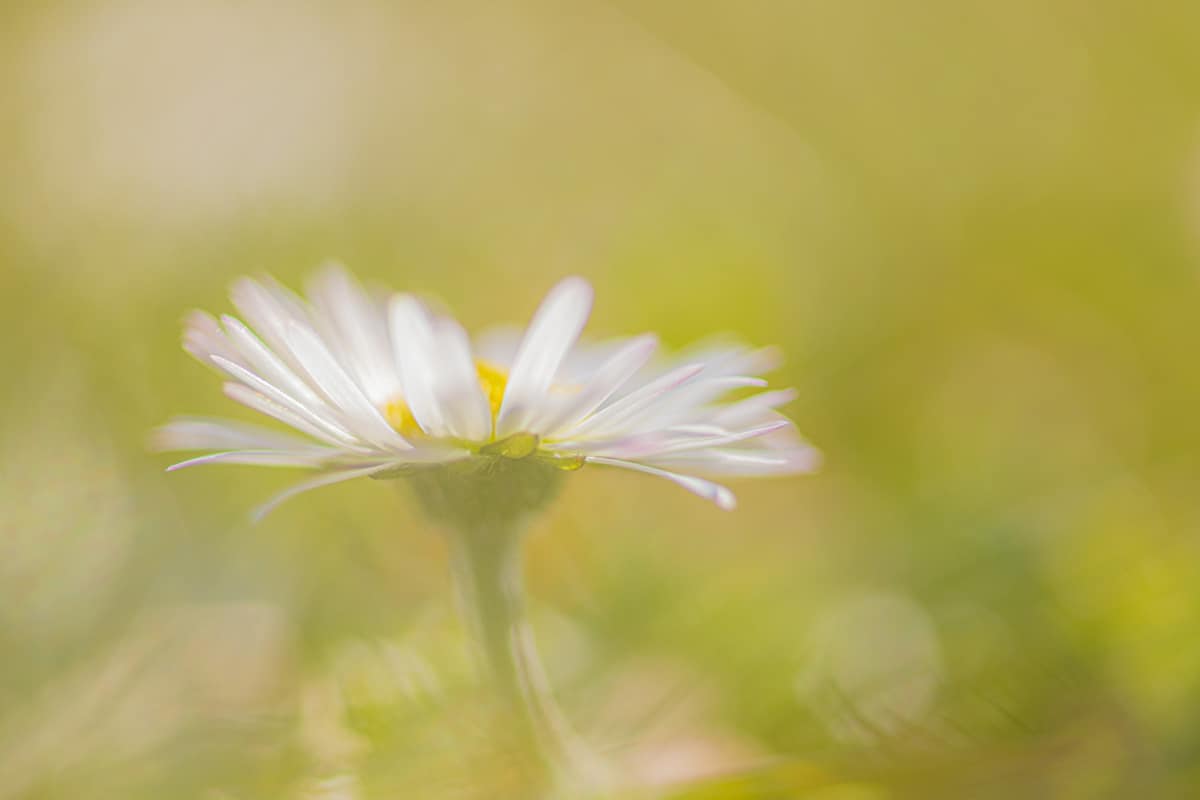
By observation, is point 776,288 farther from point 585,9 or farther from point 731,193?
point 585,9

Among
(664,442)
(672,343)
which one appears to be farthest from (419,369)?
(672,343)

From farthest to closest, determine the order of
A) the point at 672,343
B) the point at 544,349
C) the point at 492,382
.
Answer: the point at 672,343, the point at 492,382, the point at 544,349

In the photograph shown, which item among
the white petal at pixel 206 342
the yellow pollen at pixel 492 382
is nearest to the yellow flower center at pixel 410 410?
the yellow pollen at pixel 492 382

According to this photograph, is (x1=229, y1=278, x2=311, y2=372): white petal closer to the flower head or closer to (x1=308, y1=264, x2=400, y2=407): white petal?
the flower head

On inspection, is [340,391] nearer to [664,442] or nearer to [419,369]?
[419,369]

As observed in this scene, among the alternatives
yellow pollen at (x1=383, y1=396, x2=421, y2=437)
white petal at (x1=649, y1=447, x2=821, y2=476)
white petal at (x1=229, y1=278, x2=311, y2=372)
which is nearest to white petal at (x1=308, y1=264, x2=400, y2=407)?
yellow pollen at (x1=383, y1=396, x2=421, y2=437)

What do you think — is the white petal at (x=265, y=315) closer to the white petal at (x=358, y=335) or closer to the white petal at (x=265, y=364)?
the white petal at (x=265, y=364)
